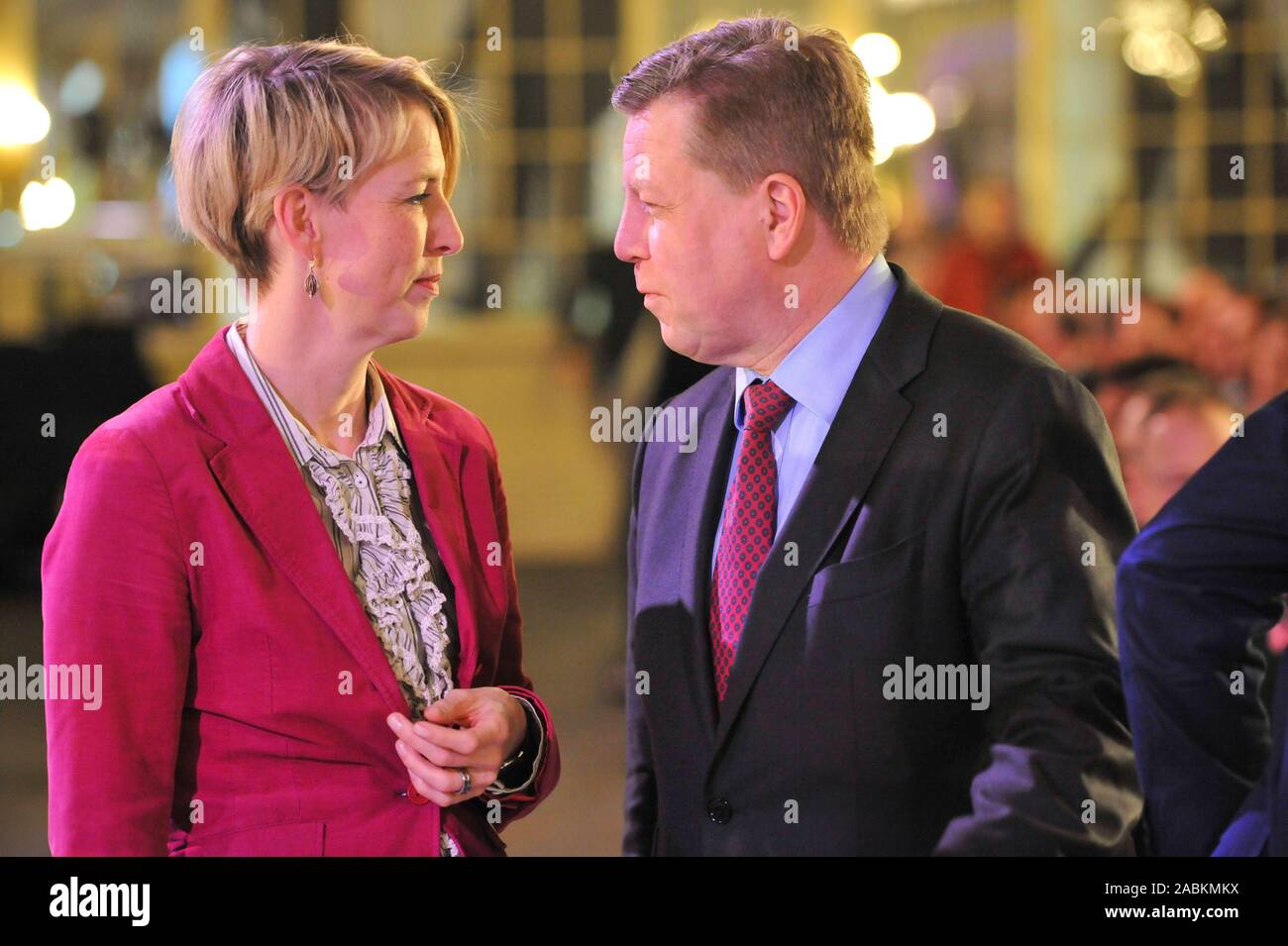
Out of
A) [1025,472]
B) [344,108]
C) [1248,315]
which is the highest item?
[1248,315]

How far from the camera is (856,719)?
1526 millimetres

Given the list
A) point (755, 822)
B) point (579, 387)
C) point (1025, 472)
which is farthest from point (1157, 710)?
point (579, 387)

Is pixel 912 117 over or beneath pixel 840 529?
over

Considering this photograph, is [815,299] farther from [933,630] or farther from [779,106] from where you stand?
[933,630]

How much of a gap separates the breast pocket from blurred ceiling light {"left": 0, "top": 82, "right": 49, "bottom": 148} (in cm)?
710

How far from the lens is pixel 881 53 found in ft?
26.8

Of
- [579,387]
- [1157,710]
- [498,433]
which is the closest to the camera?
[1157,710]

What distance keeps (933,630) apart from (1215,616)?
0.28 m

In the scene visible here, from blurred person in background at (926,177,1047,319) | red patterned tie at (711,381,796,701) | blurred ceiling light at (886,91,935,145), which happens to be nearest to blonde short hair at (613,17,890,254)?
red patterned tie at (711,381,796,701)

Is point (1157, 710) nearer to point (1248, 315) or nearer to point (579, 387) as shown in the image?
point (1248, 315)

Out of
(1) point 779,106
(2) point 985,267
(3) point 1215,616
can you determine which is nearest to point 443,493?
(1) point 779,106

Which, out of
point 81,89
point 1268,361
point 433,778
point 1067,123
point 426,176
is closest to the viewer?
point 433,778

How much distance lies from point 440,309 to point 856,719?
673 cm

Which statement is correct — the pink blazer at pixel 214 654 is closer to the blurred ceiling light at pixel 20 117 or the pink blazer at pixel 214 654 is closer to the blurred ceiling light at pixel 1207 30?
the blurred ceiling light at pixel 20 117
